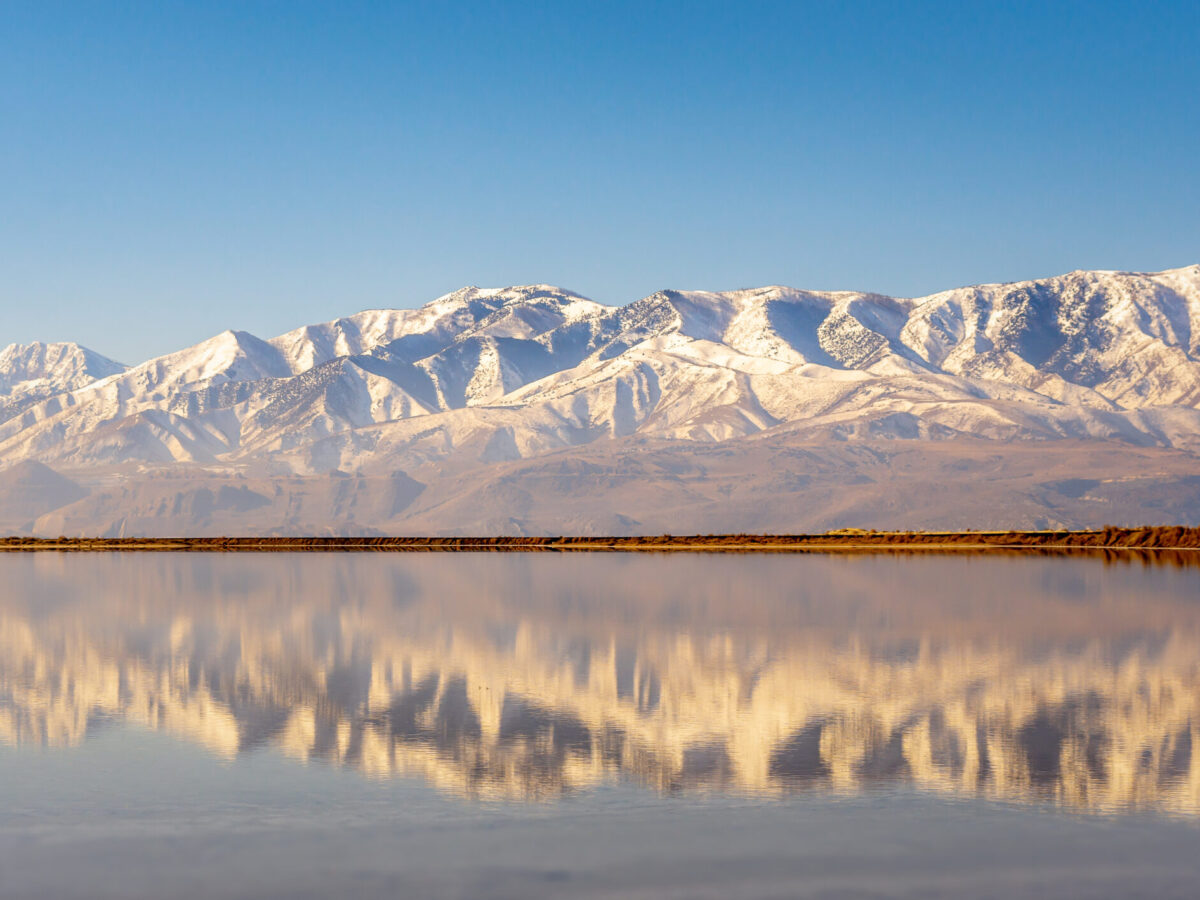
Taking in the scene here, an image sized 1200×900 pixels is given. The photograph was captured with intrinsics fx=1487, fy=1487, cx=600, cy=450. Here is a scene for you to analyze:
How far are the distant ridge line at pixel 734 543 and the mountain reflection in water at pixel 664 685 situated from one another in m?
58.4

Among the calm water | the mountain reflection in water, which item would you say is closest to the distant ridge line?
the mountain reflection in water

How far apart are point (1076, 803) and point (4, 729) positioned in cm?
1903

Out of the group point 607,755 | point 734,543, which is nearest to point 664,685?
point 607,755

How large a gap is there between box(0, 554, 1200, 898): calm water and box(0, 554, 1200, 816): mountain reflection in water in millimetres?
126

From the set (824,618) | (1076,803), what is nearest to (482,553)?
(824,618)

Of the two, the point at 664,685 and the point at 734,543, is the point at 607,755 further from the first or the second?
the point at 734,543

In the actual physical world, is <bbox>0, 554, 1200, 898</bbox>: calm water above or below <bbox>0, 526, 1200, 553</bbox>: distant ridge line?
below

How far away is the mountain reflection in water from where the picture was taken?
23.3 m

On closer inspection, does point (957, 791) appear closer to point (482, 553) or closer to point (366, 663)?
point (366, 663)

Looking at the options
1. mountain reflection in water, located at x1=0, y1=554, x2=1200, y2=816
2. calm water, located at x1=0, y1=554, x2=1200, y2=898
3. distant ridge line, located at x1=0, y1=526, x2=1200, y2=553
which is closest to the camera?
calm water, located at x1=0, y1=554, x2=1200, y2=898

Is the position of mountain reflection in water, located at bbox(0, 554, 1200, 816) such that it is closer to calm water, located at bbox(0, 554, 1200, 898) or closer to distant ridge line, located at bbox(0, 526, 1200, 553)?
calm water, located at bbox(0, 554, 1200, 898)

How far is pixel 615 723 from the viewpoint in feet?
90.1

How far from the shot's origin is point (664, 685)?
32.2 m

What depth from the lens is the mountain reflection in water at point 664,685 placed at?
23.3 meters
